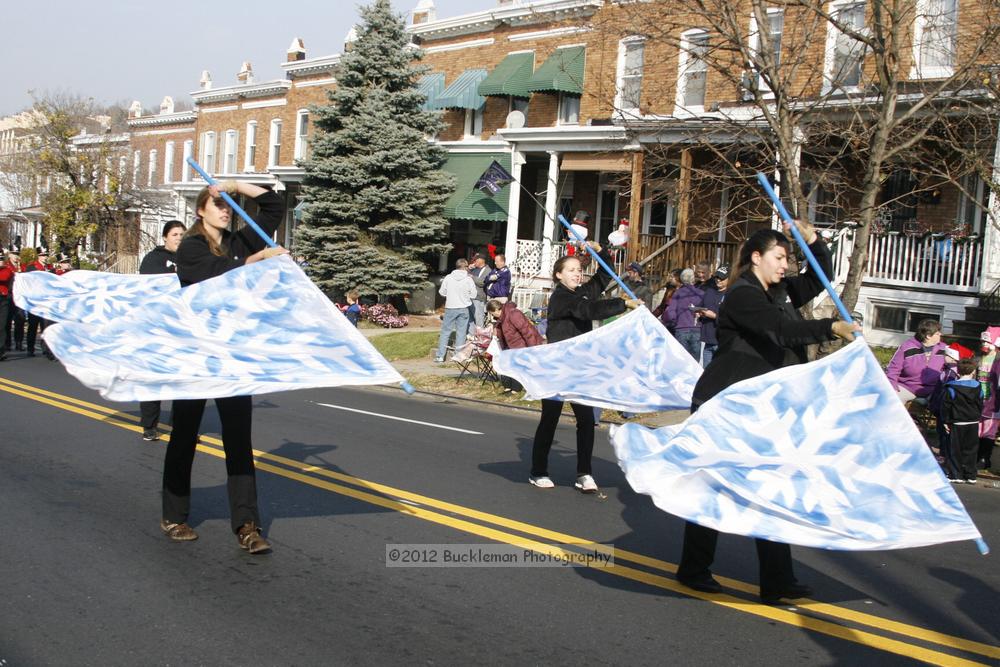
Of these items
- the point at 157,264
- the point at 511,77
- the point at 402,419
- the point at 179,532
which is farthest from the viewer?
the point at 511,77

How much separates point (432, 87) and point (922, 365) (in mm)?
21788

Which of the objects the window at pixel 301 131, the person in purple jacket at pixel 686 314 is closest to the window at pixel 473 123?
the window at pixel 301 131

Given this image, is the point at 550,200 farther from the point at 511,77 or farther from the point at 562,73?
the point at 511,77

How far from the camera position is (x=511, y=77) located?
2795 centimetres

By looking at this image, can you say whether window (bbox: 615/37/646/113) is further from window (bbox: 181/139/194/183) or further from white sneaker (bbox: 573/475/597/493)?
window (bbox: 181/139/194/183)

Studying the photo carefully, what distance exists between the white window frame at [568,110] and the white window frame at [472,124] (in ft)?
12.2

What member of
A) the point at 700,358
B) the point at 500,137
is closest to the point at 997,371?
the point at 700,358

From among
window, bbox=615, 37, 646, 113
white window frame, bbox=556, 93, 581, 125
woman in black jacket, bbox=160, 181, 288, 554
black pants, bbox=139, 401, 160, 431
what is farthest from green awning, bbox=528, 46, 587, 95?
woman in black jacket, bbox=160, 181, 288, 554

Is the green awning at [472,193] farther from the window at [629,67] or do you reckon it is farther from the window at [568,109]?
the window at [629,67]

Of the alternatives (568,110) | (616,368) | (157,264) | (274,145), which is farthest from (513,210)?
(616,368)

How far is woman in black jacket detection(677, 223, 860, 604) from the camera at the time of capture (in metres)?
5.35

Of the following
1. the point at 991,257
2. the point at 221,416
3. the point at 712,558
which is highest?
the point at 991,257

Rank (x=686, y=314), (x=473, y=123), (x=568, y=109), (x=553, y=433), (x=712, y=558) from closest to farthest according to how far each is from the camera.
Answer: (x=712, y=558)
(x=553, y=433)
(x=686, y=314)
(x=568, y=109)
(x=473, y=123)

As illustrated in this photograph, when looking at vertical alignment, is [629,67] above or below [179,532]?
above
